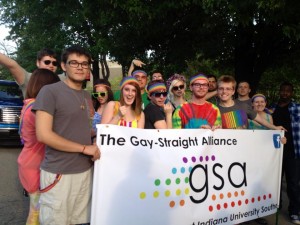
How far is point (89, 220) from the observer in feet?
9.72

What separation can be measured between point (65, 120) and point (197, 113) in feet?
5.78

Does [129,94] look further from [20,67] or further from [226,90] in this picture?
[226,90]

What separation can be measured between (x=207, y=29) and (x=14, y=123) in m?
6.42

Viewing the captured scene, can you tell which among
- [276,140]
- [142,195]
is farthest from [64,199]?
[276,140]

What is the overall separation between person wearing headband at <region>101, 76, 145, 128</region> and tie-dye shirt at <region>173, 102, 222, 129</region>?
49cm

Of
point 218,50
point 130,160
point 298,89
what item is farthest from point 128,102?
point 298,89

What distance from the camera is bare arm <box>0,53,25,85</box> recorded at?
11.1 feet

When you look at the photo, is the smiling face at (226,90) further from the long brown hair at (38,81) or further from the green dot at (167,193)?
the long brown hair at (38,81)

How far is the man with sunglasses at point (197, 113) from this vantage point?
3.85 m

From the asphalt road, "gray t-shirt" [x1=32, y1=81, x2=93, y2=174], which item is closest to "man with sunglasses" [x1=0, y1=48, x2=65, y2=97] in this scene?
"gray t-shirt" [x1=32, y1=81, x2=93, y2=174]

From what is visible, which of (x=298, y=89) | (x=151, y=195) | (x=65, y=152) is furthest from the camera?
(x=298, y=89)

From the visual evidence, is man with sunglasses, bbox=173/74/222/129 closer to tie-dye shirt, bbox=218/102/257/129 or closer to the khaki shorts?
tie-dye shirt, bbox=218/102/257/129

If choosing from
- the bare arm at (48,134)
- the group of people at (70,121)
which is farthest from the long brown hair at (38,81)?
the bare arm at (48,134)

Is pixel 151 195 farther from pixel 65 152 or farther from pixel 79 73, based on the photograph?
pixel 79 73
